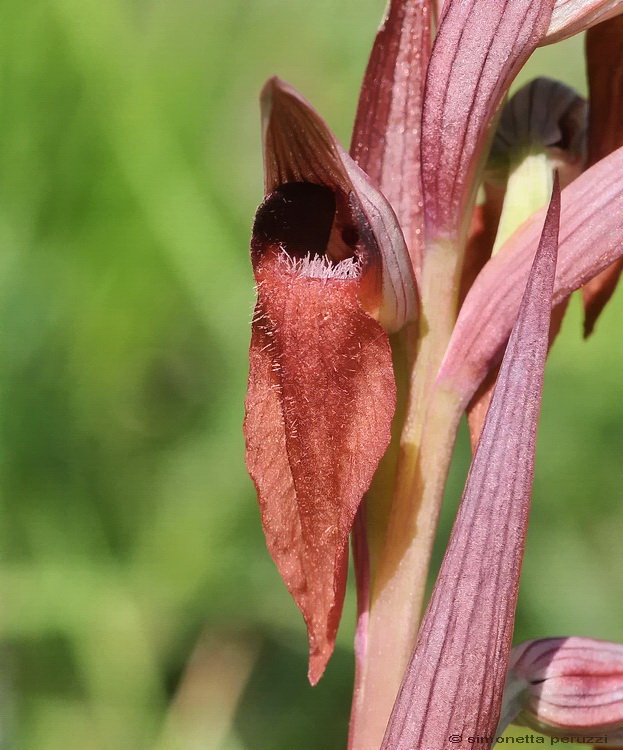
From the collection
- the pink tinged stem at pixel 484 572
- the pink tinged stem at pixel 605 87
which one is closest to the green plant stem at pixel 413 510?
the pink tinged stem at pixel 484 572

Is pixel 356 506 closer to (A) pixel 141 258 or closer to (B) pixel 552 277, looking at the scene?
(B) pixel 552 277

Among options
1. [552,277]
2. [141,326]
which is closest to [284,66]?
[141,326]

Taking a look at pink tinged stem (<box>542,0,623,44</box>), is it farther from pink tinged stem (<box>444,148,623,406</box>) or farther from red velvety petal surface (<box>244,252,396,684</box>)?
red velvety petal surface (<box>244,252,396,684</box>)

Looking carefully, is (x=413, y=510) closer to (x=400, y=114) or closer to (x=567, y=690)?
(x=567, y=690)

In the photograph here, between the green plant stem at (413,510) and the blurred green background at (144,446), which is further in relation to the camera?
the blurred green background at (144,446)

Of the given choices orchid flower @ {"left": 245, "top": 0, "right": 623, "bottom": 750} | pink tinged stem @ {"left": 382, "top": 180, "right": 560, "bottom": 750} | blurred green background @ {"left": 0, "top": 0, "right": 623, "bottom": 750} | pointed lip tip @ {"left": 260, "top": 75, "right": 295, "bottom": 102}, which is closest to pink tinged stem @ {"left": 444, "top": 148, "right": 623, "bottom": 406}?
orchid flower @ {"left": 245, "top": 0, "right": 623, "bottom": 750}

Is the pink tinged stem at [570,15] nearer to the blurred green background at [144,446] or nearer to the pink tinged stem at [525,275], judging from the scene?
the pink tinged stem at [525,275]
